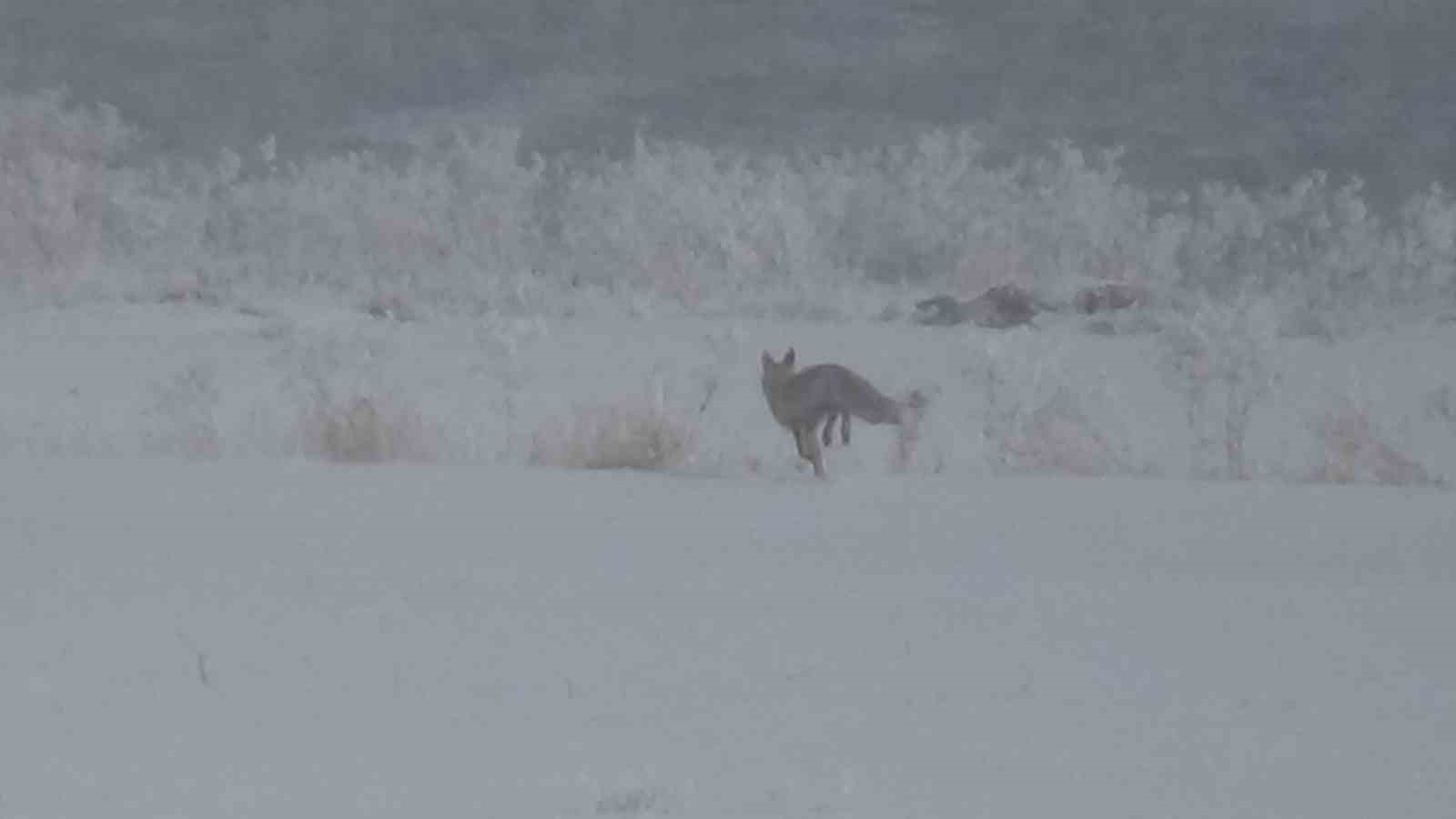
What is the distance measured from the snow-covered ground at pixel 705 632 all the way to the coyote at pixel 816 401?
173mm

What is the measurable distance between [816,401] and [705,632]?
2.36m

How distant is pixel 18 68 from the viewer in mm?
30000

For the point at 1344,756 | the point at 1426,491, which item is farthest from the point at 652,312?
the point at 1344,756

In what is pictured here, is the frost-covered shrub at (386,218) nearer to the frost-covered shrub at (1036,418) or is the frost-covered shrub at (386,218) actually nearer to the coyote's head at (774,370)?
the frost-covered shrub at (1036,418)

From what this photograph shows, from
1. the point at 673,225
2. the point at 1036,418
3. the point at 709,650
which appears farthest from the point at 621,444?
the point at 673,225

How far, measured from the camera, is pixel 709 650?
4.43m

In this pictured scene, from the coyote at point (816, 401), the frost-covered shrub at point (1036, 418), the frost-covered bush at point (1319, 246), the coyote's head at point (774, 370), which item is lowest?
the frost-covered shrub at point (1036, 418)

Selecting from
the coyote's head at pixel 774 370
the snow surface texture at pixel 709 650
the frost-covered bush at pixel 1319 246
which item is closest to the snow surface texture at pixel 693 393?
the coyote's head at pixel 774 370

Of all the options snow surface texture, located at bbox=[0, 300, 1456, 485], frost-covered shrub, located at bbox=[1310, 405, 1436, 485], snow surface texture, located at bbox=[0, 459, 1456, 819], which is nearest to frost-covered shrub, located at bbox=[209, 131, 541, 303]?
snow surface texture, located at bbox=[0, 300, 1456, 485]

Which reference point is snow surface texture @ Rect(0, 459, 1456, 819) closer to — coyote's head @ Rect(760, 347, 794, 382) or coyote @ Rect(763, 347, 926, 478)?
coyote @ Rect(763, 347, 926, 478)

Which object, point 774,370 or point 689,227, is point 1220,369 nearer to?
point 774,370

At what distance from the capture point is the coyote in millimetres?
6926

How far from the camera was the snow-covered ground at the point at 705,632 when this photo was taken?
348 cm

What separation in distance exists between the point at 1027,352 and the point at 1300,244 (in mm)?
15341
